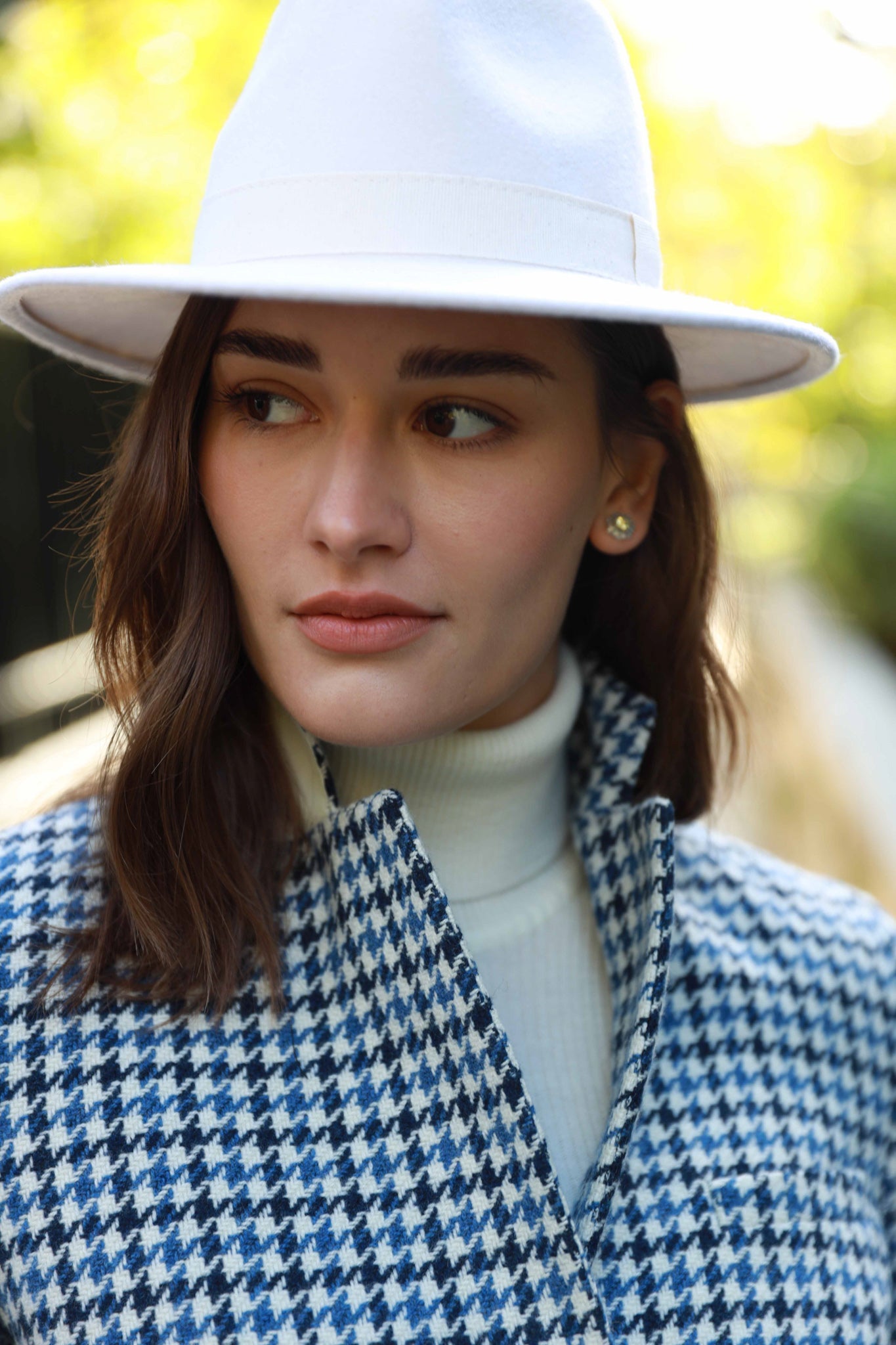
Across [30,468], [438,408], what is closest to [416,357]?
[438,408]

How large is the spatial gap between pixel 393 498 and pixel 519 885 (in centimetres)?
71

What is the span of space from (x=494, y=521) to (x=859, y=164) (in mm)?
9459

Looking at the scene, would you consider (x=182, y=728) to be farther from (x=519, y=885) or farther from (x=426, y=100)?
(x=426, y=100)

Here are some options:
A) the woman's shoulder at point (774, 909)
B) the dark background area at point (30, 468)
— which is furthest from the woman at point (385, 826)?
the dark background area at point (30, 468)

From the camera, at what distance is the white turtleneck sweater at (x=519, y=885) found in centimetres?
170

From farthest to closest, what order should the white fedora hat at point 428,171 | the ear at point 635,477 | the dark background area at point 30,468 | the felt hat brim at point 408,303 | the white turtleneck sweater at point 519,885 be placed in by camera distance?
the dark background area at point 30,468 < the ear at point 635,477 < the white turtleneck sweater at point 519,885 < the white fedora hat at point 428,171 < the felt hat brim at point 408,303

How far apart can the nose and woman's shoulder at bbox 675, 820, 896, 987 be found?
867 millimetres

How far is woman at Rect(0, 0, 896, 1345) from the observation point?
1.41 meters

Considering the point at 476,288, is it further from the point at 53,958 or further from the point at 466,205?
the point at 53,958

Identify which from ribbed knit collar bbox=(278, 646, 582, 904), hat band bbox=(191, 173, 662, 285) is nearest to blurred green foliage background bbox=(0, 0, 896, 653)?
hat band bbox=(191, 173, 662, 285)

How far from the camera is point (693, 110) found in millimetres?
7723

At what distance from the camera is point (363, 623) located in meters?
1.48

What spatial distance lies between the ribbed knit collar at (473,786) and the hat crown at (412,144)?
0.66m

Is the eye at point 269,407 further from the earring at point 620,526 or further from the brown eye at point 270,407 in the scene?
the earring at point 620,526
